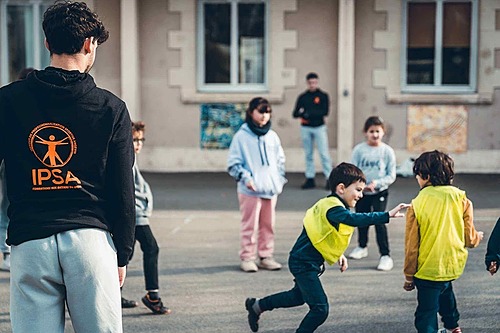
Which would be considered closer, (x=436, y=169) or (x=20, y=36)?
(x=436, y=169)

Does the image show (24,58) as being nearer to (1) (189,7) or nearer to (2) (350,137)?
(1) (189,7)

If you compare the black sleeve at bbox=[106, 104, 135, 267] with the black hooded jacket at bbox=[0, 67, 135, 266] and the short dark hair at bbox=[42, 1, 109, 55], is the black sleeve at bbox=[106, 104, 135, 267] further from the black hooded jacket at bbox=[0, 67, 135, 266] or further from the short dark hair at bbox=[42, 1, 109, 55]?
the short dark hair at bbox=[42, 1, 109, 55]

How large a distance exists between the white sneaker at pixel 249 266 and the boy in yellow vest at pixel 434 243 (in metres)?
3.19

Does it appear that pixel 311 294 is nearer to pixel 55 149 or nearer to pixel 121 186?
pixel 121 186

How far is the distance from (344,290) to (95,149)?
15.7 ft

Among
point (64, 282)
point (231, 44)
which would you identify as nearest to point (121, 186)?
point (64, 282)

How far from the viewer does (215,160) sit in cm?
1750

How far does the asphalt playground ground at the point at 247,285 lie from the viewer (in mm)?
7008

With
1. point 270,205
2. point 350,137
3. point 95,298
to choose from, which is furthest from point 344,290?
point 350,137

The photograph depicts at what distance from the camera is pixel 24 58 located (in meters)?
18.2

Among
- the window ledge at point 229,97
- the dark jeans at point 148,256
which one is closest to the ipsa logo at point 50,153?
the dark jeans at point 148,256

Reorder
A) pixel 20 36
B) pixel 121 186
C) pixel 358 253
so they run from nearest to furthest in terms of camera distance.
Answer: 1. pixel 121 186
2. pixel 358 253
3. pixel 20 36

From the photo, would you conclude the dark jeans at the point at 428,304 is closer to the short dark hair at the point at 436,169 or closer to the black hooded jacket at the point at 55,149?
the short dark hair at the point at 436,169

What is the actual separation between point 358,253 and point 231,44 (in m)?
9.03
